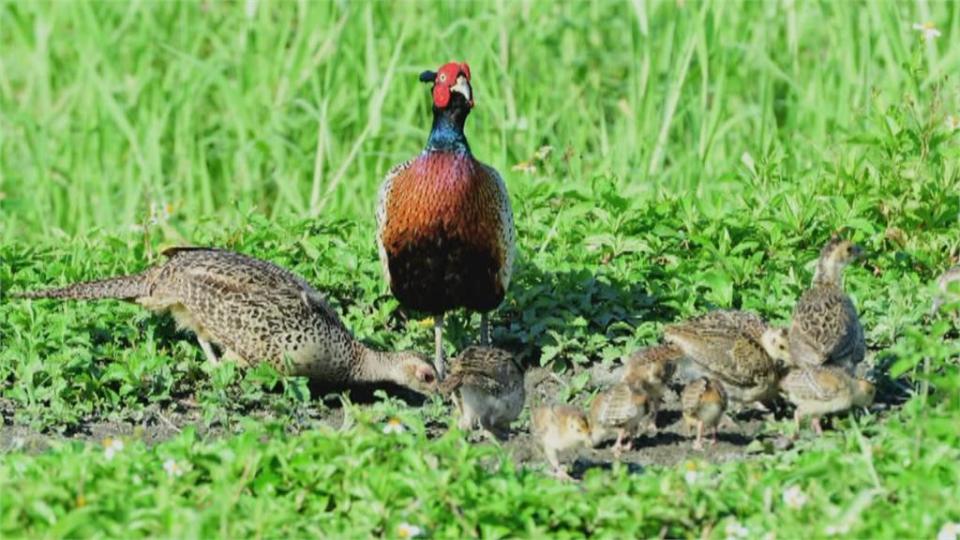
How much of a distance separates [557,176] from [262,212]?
1675 millimetres

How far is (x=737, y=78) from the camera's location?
11961 millimetres

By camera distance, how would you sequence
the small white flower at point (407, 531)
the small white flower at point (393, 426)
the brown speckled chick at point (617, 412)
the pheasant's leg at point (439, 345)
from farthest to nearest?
the pheasant's leg at point (439, 345) < the brown speckled chick at point (617, 412) < the small white flower at point (393, 426) < the small white flower at point (407, 531)

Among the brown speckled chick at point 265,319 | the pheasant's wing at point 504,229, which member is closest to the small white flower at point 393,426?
the brown speckled chick at point 265,319

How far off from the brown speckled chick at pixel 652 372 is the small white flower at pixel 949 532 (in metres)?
1.64

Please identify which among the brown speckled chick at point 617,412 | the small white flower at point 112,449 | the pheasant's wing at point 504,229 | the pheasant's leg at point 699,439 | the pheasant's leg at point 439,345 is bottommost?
the pheasant's leg at point 439,345

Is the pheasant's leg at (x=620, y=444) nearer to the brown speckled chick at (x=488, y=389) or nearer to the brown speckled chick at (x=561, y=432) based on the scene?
the brown speckled chick at (x=561, y=432)

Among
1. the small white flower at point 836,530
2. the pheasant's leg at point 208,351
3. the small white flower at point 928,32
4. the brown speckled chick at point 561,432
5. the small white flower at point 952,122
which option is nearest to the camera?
the small white flower at point 836,530

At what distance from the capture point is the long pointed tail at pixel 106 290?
9.09m

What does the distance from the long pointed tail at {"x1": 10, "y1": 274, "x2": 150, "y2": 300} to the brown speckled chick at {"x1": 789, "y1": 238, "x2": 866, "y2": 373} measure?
283 centimetres

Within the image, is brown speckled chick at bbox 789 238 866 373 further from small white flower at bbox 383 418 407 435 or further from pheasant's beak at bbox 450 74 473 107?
pheasant's beak at bbox 450 74 473 107

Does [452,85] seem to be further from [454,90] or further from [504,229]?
[504,229]

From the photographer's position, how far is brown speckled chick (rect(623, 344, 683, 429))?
7.83m

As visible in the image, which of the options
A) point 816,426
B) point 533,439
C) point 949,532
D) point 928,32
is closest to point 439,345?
point 533,439

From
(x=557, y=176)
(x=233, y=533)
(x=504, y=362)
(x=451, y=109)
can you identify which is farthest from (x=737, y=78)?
(x=233, y=533)
